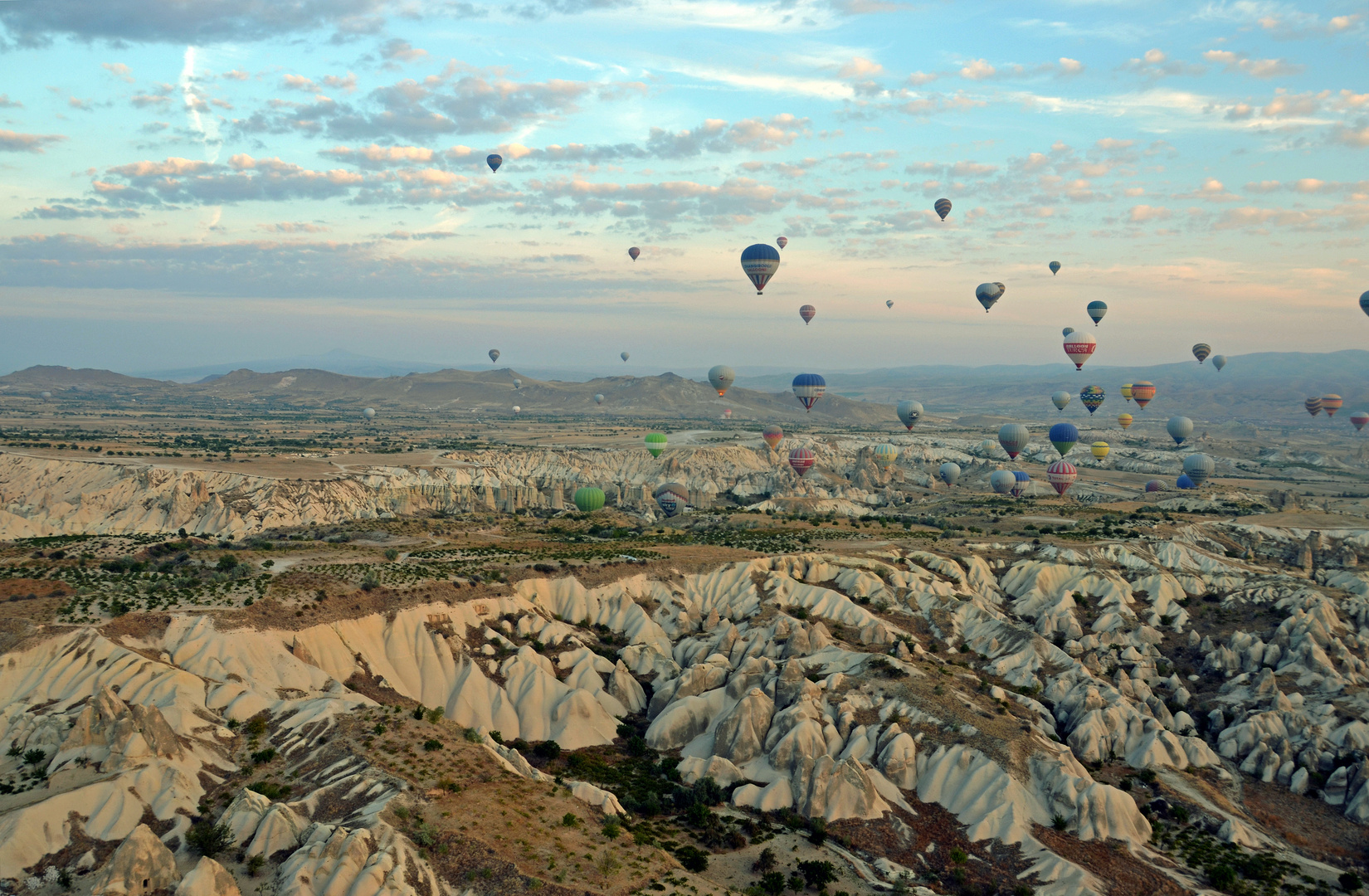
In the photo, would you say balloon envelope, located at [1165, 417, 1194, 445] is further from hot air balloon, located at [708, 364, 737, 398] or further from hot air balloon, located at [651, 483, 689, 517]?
hot air balloon, located at [651, 483, 689, 517]

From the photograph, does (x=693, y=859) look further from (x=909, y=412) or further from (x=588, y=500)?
(x=909, y=412)

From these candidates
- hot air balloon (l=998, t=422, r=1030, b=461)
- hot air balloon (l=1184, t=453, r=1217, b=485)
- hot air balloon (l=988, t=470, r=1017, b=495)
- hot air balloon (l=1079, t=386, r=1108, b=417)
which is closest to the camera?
hot air balloon (l=998, t=422, r=1030, b=461)

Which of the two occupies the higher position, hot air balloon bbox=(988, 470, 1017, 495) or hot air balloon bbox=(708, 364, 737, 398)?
hot air balloon bbox=(708, 364, 737, 398)

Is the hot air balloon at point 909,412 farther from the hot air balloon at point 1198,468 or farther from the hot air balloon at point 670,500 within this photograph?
the hot air balloon at point 670,500

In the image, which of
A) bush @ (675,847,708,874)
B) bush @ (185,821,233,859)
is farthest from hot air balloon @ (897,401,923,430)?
bush @ (185,821,233,859)

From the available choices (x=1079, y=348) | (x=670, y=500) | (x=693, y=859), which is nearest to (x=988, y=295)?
(x=1079, y=348)

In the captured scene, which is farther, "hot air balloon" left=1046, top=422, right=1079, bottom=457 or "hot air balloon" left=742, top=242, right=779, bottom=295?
"hot air balloon" left=1046, top=422, right=1079, bottom=457
